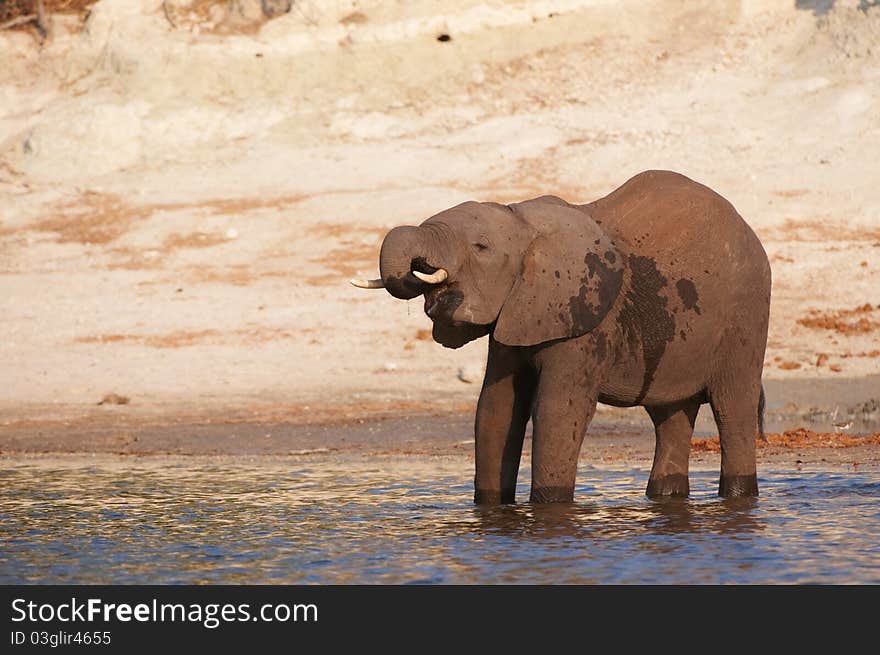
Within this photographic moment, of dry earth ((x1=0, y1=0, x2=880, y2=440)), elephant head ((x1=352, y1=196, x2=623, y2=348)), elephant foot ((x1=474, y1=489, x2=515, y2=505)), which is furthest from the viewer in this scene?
dry earth ((x1=0, y1=0, x2=880, y2=440))

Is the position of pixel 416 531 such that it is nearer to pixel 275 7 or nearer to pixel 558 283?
pixel 558 283

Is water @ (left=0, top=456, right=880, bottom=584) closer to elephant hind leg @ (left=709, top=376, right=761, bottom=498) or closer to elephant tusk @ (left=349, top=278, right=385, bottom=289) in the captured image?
elephant hind leg @ (left=709, top=376, right=761, bottom=498)

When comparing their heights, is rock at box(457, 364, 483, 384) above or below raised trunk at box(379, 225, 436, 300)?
below

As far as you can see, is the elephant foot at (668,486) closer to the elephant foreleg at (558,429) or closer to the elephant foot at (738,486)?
the elephant foot at (738,486)

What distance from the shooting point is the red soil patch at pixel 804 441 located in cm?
1334

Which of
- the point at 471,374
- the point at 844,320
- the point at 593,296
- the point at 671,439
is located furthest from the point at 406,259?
the point at 844,320

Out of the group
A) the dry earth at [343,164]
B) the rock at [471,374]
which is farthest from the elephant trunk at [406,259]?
the rock at [471,374]

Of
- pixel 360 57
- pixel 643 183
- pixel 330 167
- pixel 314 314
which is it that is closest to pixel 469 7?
pixel 360 57

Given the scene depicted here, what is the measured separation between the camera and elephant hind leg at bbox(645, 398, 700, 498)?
10.5m

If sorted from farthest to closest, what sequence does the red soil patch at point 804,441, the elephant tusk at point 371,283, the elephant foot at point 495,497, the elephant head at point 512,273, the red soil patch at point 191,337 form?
the red soil patch at point 191,337, the red soil patch at point 804,441, the elephant foot at point 495,497, the elephant head at point 512,273, the elephant tusk at point 371,283

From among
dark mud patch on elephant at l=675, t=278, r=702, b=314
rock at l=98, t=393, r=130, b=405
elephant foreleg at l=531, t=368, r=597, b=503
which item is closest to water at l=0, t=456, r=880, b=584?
elephant foreleg at l=531, t=368, r=597, b=503
